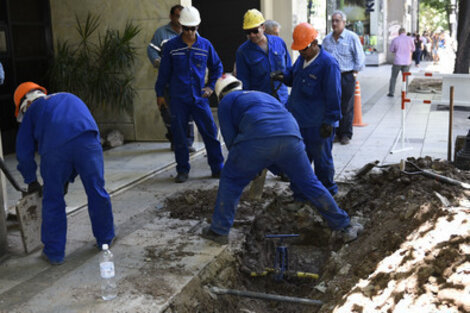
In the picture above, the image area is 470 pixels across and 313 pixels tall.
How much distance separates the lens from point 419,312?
3.20 m

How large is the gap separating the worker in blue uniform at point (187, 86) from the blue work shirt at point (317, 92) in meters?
1.46

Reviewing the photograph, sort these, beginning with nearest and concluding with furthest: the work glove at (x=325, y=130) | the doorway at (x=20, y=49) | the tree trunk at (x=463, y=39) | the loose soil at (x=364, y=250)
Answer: the loose soil at (x=364, y=250), the work glove at (x=325, y=130), the doorway at (x=20, y=49), the tree trunk at (x=463, y=39)

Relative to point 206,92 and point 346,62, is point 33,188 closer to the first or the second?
point 206,92

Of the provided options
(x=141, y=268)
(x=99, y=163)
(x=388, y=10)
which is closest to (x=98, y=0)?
(x=99, y=163)

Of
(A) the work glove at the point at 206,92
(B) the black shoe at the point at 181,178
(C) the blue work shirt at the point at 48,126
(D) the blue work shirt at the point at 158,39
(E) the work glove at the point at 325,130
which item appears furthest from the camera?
(D) the blue work shirt at the point at 158,39

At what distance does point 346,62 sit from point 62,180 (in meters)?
6.02

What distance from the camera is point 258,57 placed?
6.92 meters

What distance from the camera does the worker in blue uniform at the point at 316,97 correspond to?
577 centimetres

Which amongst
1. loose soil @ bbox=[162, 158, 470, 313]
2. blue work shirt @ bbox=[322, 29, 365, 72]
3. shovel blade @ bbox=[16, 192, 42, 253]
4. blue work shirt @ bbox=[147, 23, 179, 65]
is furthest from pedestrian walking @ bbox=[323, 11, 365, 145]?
shovel blade @ bbox=[16, 192, 42, 253]

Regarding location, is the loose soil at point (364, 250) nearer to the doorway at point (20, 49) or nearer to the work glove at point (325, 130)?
the work glove at point (325, 130)

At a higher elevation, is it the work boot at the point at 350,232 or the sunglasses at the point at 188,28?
the sunglasses at the point at 188,28

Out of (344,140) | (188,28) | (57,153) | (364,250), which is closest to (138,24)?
(188,28)

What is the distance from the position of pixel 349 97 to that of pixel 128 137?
13.4ft

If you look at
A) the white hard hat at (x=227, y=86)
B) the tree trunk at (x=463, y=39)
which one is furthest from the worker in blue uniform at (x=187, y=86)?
the tree trunk at (x=463, y=39)
